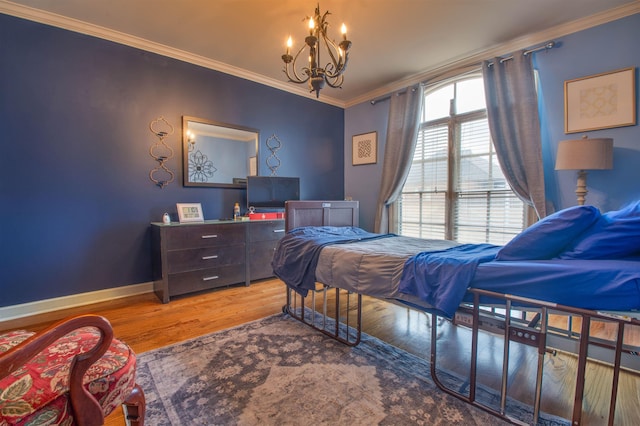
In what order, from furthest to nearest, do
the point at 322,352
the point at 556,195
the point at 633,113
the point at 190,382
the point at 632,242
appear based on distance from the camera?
the point at 556,195
the point at 633,113
the point at 322,352
the point at 190,382
the point at 632,242

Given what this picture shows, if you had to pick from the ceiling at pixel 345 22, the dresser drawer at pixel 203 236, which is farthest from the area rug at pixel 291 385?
the ceiling at pixel 345 22

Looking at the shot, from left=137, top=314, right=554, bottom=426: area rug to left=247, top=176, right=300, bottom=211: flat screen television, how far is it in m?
2.00

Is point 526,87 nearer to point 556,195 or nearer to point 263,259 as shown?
point 556,195

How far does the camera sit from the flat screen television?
3812 mm

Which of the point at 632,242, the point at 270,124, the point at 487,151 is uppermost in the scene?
the point at 270,124

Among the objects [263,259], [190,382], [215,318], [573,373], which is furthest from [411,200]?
[190,382]

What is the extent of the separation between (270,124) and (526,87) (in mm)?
3119

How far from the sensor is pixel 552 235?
1360mm

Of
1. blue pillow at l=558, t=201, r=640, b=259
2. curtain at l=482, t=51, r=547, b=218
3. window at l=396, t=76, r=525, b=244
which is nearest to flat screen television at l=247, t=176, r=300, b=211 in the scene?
window at l=396, t=76, r=525, b=244

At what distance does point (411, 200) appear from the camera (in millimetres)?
4137

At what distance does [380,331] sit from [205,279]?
6.58 ft

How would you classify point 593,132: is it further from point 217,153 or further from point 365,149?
point 217,153

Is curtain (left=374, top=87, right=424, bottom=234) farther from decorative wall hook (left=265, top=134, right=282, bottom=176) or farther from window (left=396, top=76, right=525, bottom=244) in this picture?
decorative wall hook (left=265, top=134, right=282, bottom=176)

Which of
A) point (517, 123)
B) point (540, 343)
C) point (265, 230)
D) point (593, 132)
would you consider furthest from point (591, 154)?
point (265, 230)
